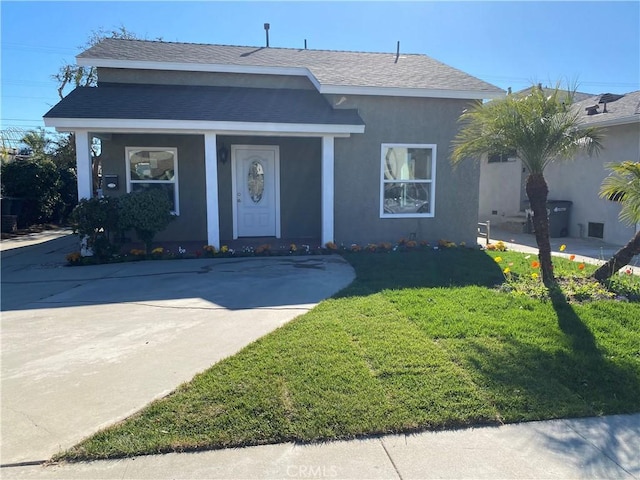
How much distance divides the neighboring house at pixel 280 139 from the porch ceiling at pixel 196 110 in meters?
0.03

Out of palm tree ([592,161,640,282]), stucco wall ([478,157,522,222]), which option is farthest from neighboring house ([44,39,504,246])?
stucco wall ([478,157,522,222])

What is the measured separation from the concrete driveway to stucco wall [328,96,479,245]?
1903 mm

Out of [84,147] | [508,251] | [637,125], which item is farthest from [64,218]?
[637,125]

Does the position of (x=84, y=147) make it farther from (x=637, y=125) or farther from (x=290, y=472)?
(x=637, y=125)

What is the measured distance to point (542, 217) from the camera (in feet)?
22.4

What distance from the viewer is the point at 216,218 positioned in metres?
10.2

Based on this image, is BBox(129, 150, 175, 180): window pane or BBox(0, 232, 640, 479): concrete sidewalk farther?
BBox(129, 150, 175, 180): window pane

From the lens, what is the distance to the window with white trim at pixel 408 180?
11078 millimetres

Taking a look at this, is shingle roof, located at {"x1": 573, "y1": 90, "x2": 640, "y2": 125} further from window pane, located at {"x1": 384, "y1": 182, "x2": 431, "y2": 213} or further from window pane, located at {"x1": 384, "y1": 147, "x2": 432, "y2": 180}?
window pane, located at {"x1": 384, "y1": 182, "x2": 431, "y2": 213}

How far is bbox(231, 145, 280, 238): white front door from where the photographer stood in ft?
40.4

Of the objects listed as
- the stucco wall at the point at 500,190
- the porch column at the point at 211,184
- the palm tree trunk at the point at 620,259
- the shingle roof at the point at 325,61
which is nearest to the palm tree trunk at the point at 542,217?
the palm tree trunk at the point at 620,259

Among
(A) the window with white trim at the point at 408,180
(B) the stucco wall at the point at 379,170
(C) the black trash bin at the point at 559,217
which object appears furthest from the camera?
(C) the black trash bin at the point at 559,217

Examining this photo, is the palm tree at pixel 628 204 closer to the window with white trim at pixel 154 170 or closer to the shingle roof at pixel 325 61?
the shingle roof at pixel 325 61

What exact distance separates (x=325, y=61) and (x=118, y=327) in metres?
9.90
